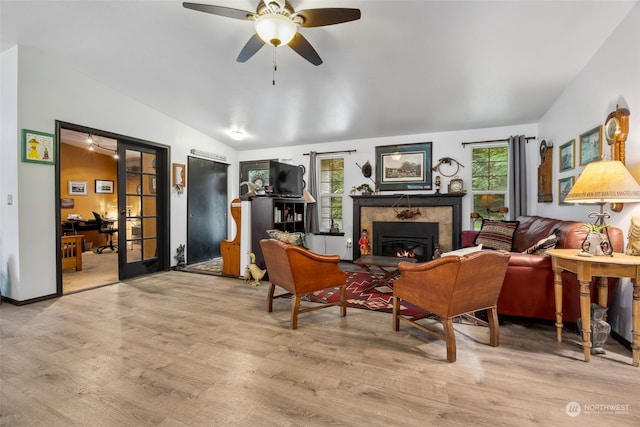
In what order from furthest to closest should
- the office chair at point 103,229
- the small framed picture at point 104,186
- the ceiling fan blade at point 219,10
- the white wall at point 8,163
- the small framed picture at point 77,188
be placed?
the small framed picture at point 104,186
the small framed picture at point 77,188
the office chair at point 103,229
the white wall at point 8,163
the ceiling fan blade at point 219,10

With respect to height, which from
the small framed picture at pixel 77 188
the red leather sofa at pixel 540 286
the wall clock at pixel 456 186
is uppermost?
the small framed picture at pixel 77 188

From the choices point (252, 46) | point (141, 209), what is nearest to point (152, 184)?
point (141, 209)

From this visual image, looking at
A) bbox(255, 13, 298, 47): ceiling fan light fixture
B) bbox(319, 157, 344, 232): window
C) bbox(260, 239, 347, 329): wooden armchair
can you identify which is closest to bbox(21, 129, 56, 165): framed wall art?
bbox(260, 239, 347, 329): wooden armchair

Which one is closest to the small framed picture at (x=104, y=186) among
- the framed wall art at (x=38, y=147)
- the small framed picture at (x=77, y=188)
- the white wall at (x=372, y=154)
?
the small framed picture at (x=77, y=188)

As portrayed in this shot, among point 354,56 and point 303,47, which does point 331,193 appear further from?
point 303,47

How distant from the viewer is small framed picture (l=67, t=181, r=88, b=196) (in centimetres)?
733

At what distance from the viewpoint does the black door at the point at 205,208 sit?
5660 mm

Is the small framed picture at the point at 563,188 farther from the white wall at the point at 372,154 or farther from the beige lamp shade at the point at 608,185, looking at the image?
the beige lamp shade at the point at 608,185

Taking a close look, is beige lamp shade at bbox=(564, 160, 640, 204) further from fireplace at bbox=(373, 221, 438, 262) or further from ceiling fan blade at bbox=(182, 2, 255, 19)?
fireplace at bbox=(373, 221, 438, 262)

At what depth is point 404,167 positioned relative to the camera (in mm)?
5500

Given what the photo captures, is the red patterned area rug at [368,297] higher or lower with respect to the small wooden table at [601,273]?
lower

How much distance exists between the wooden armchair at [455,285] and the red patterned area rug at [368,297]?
0.83m

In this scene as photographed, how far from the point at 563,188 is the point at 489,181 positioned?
4.65ft

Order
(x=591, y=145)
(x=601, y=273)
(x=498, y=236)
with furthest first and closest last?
(x=498, y=236) → (x=591, y=145) → (x=601, y=273)
